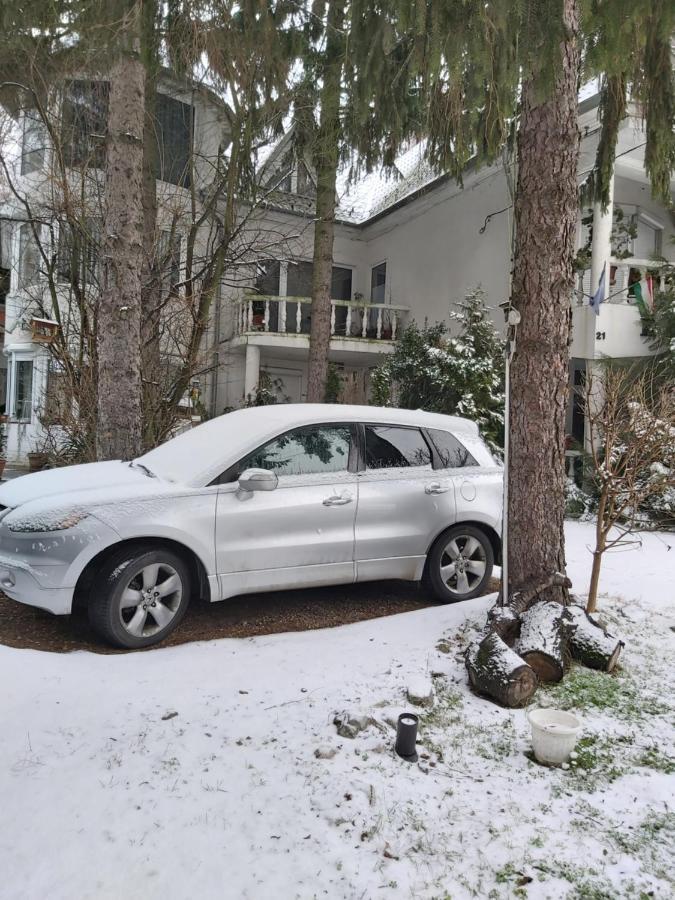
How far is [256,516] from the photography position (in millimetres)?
4438

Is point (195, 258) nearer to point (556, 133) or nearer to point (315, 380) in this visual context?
point (315, 380)

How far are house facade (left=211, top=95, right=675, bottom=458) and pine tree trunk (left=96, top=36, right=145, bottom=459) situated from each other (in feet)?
12.1

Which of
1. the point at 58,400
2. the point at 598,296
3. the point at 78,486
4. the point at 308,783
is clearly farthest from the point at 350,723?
the point at 598,296

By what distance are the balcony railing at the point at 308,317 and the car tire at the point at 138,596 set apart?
35.7ft

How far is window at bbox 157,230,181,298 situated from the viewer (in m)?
8.49

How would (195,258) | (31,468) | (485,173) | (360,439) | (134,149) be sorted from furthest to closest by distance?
(485,173), (31,468), (195,258), (134,149), (360,439)

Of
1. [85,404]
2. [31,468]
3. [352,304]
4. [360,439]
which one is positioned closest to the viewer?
[360,439]

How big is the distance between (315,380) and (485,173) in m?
6.15

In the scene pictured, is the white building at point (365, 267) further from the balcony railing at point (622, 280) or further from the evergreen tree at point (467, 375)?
the evergreen tree at point (467, 375)

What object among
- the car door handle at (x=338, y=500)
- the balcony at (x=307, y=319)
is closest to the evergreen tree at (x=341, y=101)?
the balcony at (x=307, y=319)

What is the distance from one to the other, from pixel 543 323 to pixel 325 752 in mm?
3107

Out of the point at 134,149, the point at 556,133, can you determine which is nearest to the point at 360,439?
the point at 556,133

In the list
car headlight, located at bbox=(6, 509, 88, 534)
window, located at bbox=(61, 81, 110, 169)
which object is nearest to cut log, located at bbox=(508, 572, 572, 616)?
car headlight, located at bbox=(6, 509, 88, 534)

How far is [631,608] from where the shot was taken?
17.5ft
